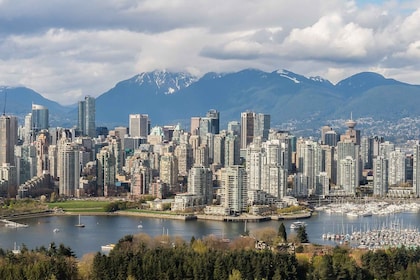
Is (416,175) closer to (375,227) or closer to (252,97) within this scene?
(375,227)

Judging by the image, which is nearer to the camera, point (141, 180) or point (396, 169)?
point (141, 180)

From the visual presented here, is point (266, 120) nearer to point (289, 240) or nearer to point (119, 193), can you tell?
point (119, 193)

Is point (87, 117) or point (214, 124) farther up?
point (87, 117)

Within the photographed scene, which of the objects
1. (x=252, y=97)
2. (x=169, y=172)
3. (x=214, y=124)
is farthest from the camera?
(x=252, y=97)

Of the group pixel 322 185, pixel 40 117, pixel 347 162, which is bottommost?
pixel 322 185

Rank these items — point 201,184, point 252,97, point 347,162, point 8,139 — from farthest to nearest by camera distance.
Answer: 1. point 252,97
2. point 8,139
3. point 347,162
4. point 201,184

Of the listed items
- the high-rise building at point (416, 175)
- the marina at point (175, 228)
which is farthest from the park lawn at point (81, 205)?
the high-rise building at point (416, 175)

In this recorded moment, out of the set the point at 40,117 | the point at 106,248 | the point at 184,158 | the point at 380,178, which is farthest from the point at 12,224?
the point at 40,117
